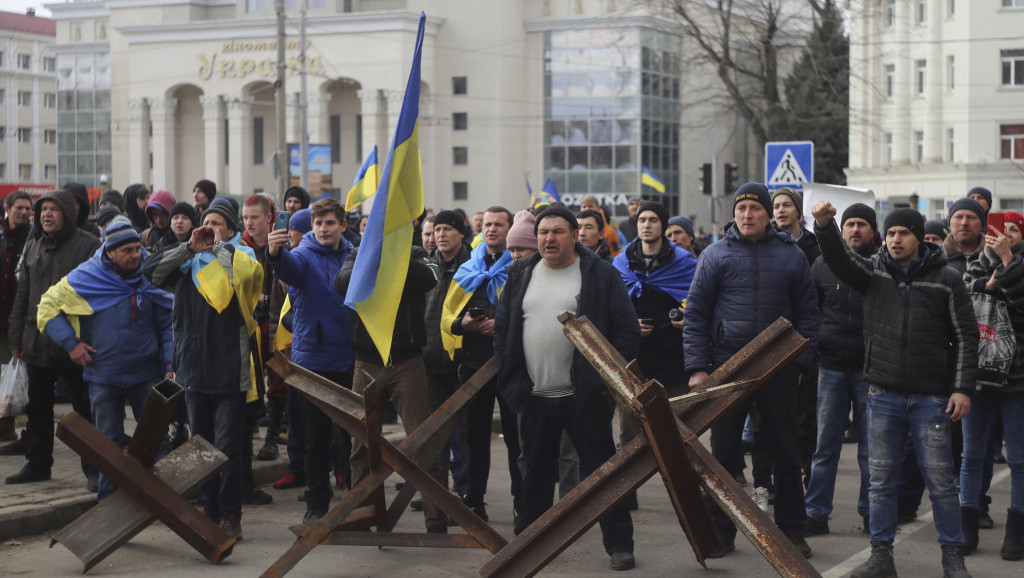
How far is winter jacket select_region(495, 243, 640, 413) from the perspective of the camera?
7.49m

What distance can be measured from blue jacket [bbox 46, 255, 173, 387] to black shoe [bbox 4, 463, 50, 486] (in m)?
1.32

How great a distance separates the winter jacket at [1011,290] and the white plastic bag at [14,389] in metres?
6.99

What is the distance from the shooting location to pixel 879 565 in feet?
23.9

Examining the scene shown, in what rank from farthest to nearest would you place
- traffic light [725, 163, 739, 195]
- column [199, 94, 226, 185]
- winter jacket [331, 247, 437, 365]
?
column [199, 94, 226, 185], traffic light [725, 163, 739, 195], winter jacket [331, 247, 437, 365]

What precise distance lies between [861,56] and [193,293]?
182 ft

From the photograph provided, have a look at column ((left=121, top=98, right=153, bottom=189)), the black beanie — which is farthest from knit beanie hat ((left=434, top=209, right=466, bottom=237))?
column ((left=121, top=98, right=153, bottom=189))

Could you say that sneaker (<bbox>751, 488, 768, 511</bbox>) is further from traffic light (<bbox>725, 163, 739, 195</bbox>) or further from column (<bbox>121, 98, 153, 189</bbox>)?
column (<bbox>121, 98, 153, 189</bbox>)

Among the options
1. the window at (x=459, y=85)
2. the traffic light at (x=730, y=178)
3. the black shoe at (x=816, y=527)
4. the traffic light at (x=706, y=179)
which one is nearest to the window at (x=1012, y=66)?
the traffic light at (x=706, y=179)

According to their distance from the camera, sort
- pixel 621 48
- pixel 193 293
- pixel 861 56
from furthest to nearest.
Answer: pixel 621 48
pixel 861 56
pixel 193 293

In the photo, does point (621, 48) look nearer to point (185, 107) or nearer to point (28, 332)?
point (185, 107)

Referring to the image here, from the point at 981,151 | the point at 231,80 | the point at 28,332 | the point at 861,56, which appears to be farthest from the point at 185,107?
the point at 28,332

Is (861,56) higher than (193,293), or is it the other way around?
(861,56)

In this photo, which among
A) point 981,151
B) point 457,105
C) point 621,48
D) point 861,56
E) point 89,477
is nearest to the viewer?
point 89,477

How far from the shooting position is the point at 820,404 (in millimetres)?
8625
